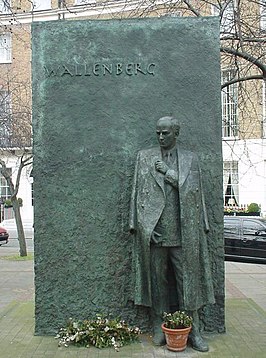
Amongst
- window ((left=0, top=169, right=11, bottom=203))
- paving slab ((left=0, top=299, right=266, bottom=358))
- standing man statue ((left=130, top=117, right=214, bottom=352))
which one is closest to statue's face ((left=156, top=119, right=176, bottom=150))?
standing man statue ((left=130, top=117, right=214, bottom=352))

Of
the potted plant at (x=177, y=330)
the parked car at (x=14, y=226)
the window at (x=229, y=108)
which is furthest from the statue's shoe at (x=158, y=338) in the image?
the parked car at (x=14, y=226)

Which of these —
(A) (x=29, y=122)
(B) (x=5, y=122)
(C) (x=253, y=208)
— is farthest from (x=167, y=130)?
(C) (x=253, y=208)

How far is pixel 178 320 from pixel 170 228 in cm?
101

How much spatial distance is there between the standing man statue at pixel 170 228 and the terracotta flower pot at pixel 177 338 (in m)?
0.22

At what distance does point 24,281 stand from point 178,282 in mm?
7052

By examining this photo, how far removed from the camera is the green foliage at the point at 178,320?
5.82 m

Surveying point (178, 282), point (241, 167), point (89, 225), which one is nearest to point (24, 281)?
point (89, 225)

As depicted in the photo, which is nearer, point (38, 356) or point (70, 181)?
point (38, 356)

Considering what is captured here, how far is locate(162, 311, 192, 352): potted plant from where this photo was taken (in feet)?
18.9

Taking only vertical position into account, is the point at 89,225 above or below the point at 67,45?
below

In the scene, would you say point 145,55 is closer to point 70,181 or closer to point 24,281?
point 70,181

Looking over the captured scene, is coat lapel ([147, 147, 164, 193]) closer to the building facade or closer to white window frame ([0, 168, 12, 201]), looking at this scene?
the building facade

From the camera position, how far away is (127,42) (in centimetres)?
666

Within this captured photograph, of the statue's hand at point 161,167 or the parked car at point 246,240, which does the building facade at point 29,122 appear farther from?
the statue's hand at point 161,167
